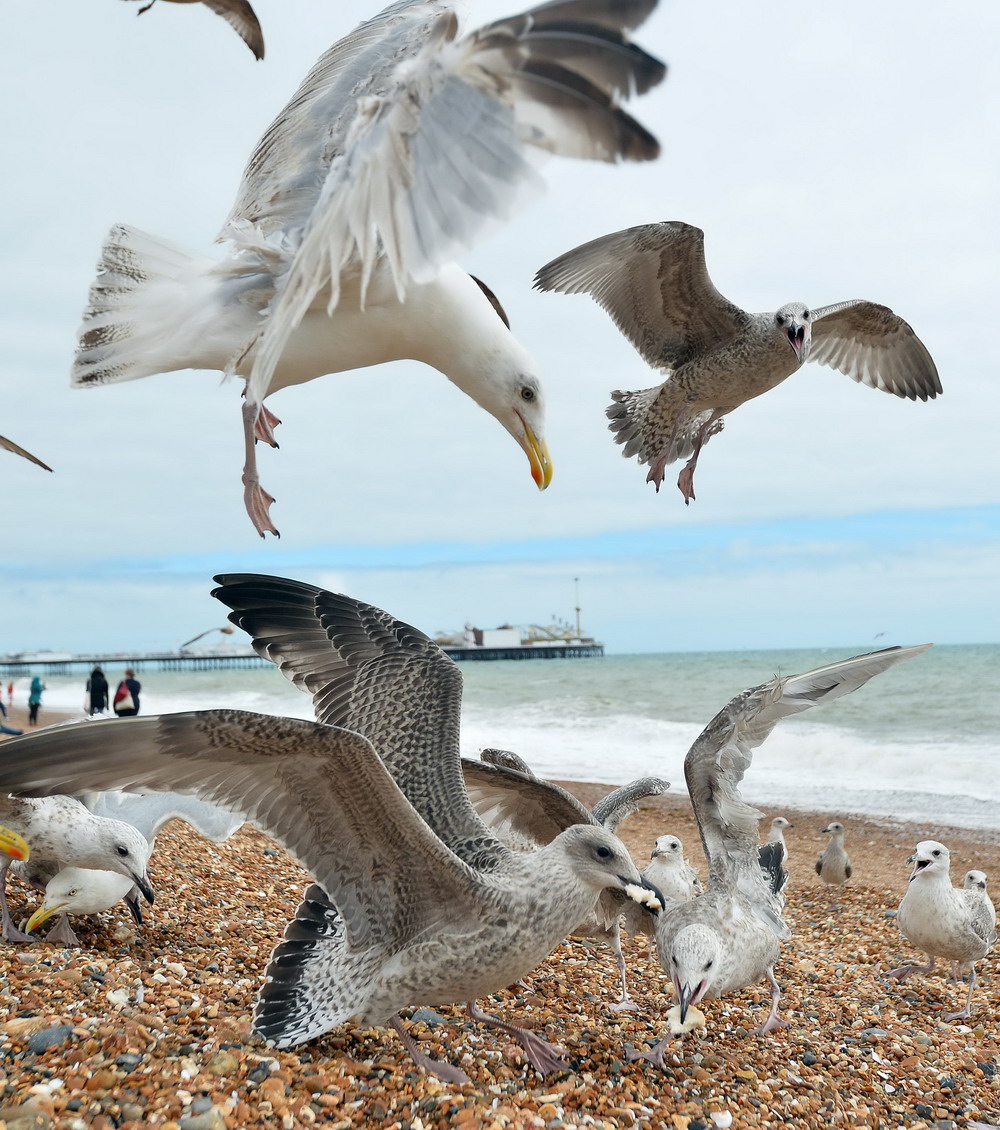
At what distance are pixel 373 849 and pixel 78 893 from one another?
6.14 feet

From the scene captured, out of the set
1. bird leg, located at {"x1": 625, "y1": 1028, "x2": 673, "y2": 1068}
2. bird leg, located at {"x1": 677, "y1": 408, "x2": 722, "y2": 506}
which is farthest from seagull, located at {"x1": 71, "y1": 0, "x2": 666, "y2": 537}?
bird leg, located at {"x1": 625, "y1": 1028, "x2": 673, "y2": 1068}

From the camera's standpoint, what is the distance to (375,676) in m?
3.89

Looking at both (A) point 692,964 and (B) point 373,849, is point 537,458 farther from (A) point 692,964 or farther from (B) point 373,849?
(A) point 692,964

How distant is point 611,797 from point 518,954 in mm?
2165

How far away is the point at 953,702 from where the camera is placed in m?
26.0

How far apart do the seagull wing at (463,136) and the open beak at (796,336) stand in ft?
7.32

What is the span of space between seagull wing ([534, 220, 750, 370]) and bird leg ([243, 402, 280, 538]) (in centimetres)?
325

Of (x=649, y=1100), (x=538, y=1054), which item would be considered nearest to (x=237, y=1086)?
(x=538, y=1054)

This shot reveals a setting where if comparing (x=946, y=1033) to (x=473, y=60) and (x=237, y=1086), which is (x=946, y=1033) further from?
(x=473, y=60)

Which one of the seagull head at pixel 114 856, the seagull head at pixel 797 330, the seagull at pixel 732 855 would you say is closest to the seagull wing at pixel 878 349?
the seagull head at pixel 797 330

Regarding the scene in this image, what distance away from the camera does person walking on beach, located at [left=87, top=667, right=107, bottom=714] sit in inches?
775

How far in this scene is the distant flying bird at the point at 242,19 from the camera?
8.99 ft

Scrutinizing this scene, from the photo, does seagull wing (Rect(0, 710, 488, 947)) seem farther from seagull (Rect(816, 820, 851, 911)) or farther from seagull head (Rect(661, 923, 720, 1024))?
seagull (Rect(816, 820, 851, 911))

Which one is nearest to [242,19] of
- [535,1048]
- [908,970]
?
[535,1048]
